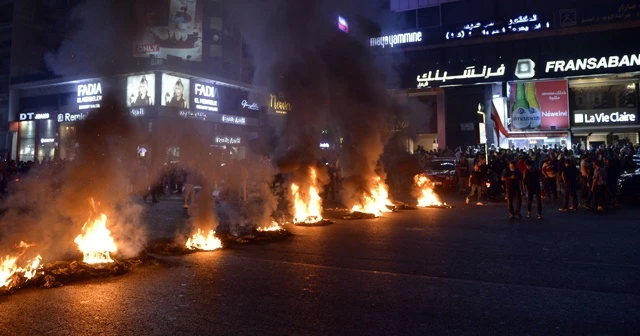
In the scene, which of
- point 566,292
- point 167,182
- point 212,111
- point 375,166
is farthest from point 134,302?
point 212,111

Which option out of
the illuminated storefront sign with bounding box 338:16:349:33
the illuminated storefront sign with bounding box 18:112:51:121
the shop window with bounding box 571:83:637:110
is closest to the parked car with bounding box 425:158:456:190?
the illuminated storefront sign with bounding box 338:16:349:33

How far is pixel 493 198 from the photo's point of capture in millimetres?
17516

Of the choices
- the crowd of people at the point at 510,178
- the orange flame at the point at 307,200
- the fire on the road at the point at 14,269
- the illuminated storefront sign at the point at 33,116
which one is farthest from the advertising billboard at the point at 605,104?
the illuminated storefront sign at the point at 33,116

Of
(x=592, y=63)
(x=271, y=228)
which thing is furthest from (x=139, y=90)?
(x=592, y=63)

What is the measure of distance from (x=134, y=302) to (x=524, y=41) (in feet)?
111

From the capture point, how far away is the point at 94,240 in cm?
679

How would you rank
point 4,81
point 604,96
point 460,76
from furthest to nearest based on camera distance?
1. point 4,81
2. point 460,76
3. point 604,96

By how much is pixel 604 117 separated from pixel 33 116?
4126 centimetres

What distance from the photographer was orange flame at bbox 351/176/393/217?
531 inches

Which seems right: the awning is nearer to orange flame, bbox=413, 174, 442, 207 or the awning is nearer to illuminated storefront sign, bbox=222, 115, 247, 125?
orange flame, bbox=413, 174, 442, 207

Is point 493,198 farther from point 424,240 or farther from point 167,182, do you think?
point 167,182

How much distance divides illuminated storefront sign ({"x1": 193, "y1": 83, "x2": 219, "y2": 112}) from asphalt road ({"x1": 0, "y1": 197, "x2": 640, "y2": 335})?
2473cm

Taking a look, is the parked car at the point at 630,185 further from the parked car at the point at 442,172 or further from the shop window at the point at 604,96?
the shop window at the point at 604,96

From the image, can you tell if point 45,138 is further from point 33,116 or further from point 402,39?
point 402,39
